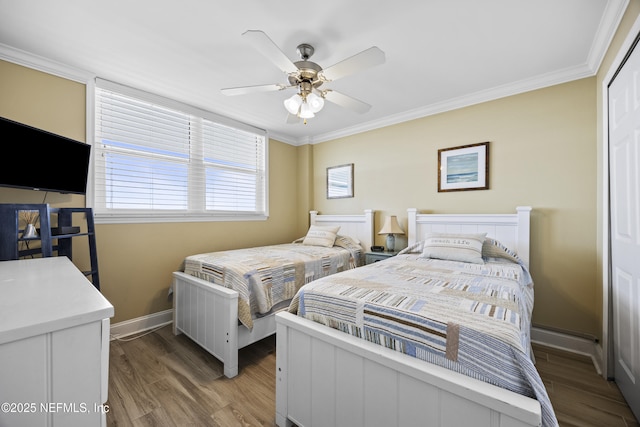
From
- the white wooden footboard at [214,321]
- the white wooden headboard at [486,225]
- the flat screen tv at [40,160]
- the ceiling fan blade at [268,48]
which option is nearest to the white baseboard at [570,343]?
the white wooden headboard at [486,225]

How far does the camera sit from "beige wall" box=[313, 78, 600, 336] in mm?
2354

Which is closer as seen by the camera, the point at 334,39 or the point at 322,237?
the point at 334,39

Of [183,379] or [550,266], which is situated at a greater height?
[550,266]

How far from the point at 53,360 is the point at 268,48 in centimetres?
163

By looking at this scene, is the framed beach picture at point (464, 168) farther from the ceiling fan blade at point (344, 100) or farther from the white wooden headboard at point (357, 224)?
the ceiling fan blade at point (344, 100)

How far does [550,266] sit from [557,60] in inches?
69.0

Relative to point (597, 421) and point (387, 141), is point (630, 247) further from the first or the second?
point (387, 141)

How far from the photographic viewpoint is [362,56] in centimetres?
162

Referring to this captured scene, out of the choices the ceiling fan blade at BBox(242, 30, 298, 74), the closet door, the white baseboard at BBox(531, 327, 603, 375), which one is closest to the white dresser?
the ceiling fan blade at BBox(242, 30, 298, 74)

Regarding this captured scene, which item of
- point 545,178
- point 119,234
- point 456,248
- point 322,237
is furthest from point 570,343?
point 119,234

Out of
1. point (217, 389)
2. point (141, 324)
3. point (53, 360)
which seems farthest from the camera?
point (141, 324)

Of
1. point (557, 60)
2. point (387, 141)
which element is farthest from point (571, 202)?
point (387, 141)

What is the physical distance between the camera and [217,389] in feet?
6.20

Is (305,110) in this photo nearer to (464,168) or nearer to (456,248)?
(456,248)
